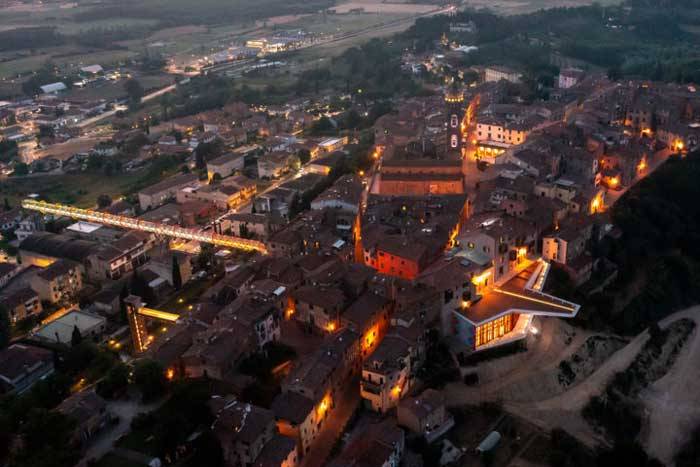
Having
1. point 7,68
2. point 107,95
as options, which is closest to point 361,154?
point 107,95

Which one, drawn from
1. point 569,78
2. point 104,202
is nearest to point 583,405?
point 104,202

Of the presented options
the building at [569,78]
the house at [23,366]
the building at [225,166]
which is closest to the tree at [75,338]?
the house at [23,366]

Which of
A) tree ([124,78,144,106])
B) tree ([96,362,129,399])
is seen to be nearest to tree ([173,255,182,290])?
tree ([96,362,129,399])

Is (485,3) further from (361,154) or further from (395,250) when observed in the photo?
(395,250)

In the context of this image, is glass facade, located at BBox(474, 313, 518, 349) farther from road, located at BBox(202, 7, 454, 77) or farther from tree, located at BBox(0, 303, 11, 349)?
road, located at BBox(202, 7, 454, 77)

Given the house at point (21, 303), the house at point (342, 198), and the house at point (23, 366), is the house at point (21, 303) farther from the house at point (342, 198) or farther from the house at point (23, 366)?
the house at point (342, 198)

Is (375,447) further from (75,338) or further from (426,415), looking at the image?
(75,338)
